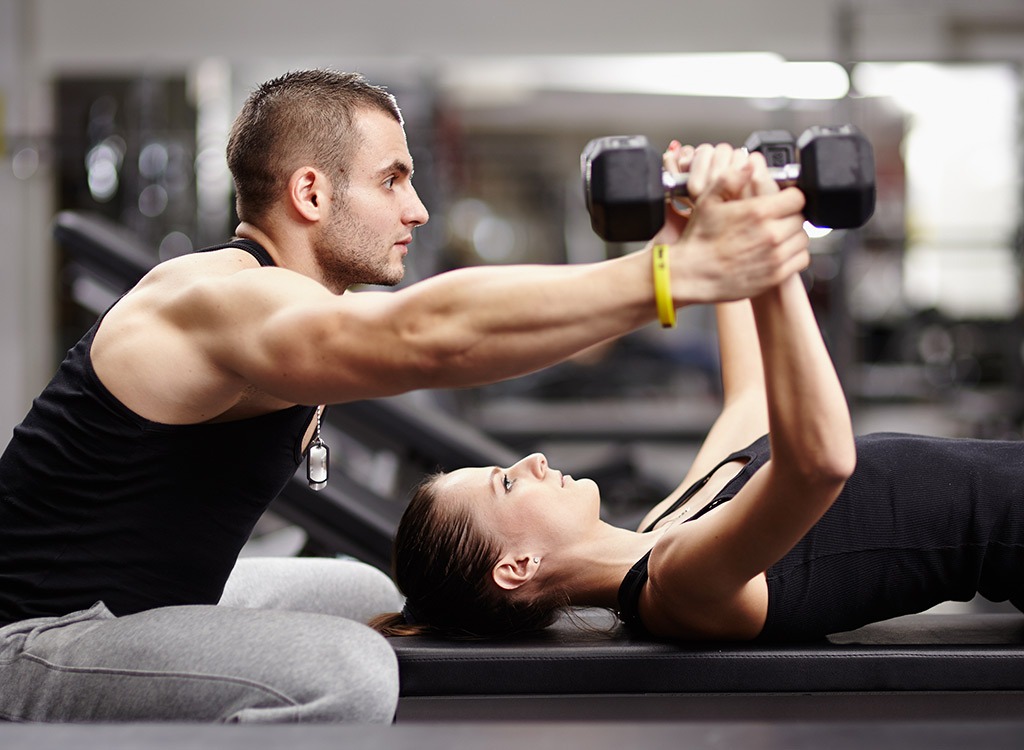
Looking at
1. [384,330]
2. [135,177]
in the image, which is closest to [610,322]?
[384,330]

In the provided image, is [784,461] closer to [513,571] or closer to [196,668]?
[513,571]

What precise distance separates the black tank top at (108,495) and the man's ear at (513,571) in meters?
0.39

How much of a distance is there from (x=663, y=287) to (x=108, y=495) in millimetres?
777

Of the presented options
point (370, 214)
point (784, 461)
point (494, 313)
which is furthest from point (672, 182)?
point (370, 214)

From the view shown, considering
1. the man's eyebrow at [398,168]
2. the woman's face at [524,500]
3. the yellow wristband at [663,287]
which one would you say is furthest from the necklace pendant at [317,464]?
the yellow wristband at [663,287]

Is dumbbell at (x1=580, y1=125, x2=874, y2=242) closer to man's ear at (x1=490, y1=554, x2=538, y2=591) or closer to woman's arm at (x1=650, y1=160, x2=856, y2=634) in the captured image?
woman's arm at (x1=650, y1=160, x2=856, y2=634)

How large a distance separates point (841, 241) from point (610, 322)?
15.9 feet

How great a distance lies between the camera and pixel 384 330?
45.0 inches

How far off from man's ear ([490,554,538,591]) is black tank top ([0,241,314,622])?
39 centimetres

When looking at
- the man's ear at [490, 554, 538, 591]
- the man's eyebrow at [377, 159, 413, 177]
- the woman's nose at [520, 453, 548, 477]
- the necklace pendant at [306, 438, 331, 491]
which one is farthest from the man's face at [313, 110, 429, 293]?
the man's ear at [490, 554, 538, 591]

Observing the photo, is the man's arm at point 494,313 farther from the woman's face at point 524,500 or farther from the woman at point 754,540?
the woman's face at point 524,500

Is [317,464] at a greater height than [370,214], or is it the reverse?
[370,214]

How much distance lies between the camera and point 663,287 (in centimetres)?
109

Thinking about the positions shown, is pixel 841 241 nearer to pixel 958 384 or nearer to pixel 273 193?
pixel 958 384
